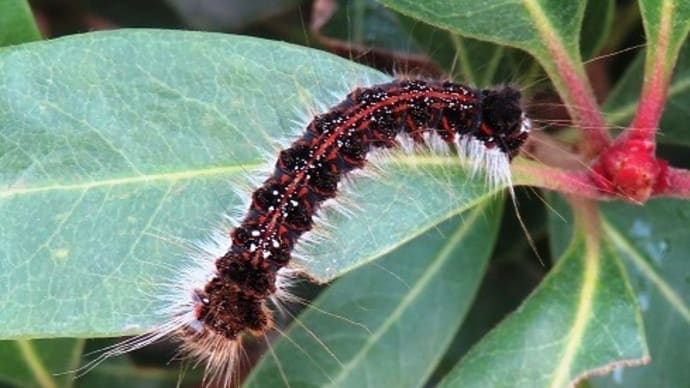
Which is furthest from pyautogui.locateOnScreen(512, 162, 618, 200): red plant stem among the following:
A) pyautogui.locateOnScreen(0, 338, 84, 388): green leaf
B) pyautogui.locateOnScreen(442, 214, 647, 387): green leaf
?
pyautogui.locateOnScreen(0, 338, 84, 388): green leaf

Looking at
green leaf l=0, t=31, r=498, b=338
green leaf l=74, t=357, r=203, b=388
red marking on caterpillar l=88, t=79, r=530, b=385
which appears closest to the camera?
green leaf l=0, t=31, r=498, b=338

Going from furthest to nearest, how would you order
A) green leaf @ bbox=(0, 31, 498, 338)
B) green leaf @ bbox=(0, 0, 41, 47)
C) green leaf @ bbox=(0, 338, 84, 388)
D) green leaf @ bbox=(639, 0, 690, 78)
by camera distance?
green leaf @ bbox=(0, 338, 84, 388) → green leaf @ bbox=(0, 0, 41, 47) → green leaf @ bbox=(639, 0, 690, 78) → green leaf @ bbox=(0, 31, 498, 338)

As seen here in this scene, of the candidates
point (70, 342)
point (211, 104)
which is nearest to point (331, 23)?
point (211, 104)

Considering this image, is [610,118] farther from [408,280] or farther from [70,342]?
[70,342]

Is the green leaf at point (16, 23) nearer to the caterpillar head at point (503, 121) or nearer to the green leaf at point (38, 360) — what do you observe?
the green leaf at point (38, 360)

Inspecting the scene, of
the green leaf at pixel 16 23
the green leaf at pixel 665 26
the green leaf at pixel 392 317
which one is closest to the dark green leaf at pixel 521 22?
the green leaf at pixel 665 26

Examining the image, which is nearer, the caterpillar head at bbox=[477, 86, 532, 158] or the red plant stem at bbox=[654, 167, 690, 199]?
the red plant stem at bbox=[654, 167, 690, 199]

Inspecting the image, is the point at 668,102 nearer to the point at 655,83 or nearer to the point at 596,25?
the point at 596,25

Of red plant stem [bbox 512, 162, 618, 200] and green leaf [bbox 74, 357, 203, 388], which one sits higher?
red plant stem [bbox 512, 162, 618, 200]

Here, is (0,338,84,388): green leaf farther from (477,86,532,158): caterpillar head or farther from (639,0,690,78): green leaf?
(639,0,690,78): green leaf
